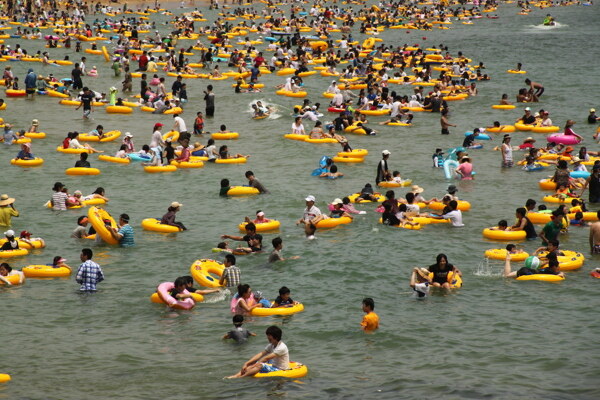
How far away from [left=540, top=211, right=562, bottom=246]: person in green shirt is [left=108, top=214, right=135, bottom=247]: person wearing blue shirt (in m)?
10.4

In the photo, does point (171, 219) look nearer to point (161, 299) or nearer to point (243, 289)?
point (161, 299)

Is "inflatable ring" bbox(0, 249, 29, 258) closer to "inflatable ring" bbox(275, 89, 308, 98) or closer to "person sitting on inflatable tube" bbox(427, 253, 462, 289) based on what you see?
"person sitting on inflatable tube" bbox(427, 253, 462, 289)

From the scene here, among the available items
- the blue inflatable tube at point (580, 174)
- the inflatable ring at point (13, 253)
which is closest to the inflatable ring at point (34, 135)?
the inflatable ring at point (13, 253)

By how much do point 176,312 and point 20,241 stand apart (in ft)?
20.3

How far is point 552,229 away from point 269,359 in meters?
10.0

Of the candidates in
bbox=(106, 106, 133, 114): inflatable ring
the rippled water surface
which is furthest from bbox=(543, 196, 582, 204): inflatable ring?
bbox=(106, 106, 133, 114): inflatable ring

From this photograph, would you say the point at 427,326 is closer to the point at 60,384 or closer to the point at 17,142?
the point at 60,384

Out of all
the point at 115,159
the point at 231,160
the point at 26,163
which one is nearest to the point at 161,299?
the point at 231,160

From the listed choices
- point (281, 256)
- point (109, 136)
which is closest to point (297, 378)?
point (281, 256)

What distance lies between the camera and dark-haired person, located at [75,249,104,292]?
19.1m

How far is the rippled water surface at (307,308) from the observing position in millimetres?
14906

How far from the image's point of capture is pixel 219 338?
16844mm

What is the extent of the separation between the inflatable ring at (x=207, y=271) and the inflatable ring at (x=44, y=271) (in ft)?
9.78

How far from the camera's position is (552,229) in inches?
861
